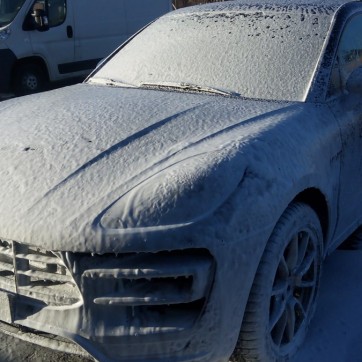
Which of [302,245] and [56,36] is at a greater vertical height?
[56,36]

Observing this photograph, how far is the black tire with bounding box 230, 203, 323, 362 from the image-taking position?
2146 millimetres

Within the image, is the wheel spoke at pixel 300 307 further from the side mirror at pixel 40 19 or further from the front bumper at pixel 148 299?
the side mirror at pixel 40 19

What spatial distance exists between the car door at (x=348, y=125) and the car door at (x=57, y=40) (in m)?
6.54

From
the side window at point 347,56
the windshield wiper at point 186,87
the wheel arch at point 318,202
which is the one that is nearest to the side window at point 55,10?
the windshield wiper at point 186,87

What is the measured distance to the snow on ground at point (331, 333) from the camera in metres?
2.57

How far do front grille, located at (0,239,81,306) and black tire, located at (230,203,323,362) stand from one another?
26.7 inches

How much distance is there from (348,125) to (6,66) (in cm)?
671

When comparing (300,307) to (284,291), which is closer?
(284,291)

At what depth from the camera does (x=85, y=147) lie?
7.80 ft

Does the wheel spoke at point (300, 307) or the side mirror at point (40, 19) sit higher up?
the side mirror at point (40, 19)

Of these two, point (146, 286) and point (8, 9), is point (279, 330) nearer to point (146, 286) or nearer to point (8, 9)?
point (146, 286)

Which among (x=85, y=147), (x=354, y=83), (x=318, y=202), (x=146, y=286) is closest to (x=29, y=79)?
(x=354, y=83)

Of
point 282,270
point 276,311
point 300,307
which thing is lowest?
point 300,307

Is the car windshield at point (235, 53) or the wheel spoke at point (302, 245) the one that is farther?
the car windshield at point (235, 53)
